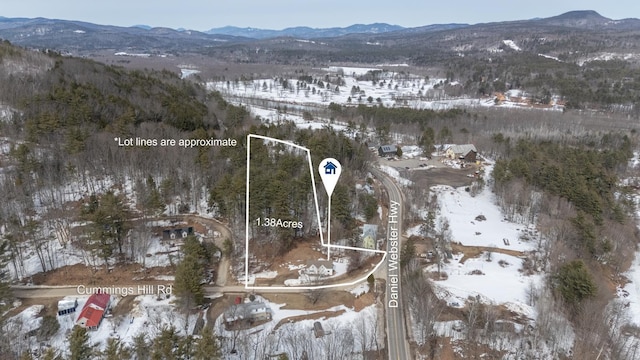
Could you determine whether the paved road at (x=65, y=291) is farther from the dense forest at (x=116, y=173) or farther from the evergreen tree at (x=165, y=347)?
the evergreen tree at (x=165, y=347)

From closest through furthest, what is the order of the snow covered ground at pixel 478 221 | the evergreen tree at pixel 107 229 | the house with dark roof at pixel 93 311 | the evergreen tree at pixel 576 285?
the house with dark roof at pixel 93 311 → the evergreen tree at pixel 576 285 → the evergreen tree at pixel 107 229 → the snow covered ground at pixel 478 221

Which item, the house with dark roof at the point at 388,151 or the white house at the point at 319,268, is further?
the house with dark roof at the point at 388,151

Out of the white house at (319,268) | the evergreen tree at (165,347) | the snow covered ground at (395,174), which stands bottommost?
the white house at (319,268)

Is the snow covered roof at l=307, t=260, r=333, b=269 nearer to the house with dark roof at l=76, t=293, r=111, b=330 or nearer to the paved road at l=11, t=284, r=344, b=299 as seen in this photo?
the paved road at l=11, t=284, r=344, b=299

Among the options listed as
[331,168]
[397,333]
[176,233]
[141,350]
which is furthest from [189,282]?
[397,333]

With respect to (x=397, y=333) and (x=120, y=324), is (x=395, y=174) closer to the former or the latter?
(x=397, y=333)

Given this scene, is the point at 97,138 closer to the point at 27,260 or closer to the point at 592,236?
the point at 27,260

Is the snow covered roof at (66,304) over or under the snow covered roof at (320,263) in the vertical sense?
under

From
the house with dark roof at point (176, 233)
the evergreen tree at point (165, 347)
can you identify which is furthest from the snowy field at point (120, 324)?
the house with dark roof at point (176, 233)
